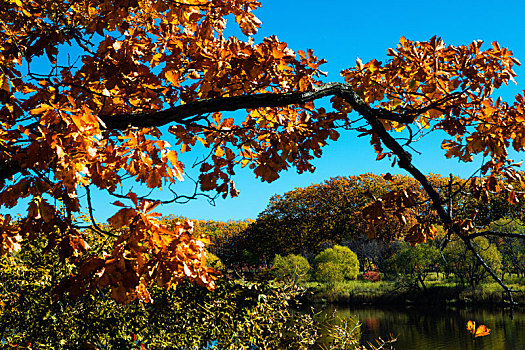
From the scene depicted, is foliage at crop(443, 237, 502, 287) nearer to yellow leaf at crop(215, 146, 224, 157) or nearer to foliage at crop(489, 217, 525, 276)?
foliage at crop(489, 217, 525, 276)

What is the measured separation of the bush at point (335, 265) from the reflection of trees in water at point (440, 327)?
397 centimetres

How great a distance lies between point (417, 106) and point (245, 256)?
39.0m

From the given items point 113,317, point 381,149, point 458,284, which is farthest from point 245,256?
point 381,149

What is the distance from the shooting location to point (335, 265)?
92.3 ft

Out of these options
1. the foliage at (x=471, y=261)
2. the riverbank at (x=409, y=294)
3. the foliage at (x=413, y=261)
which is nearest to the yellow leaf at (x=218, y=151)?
the riverbank at (x=409, y=294)

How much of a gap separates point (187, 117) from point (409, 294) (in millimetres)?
26094

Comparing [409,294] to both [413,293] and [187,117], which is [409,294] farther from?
[187,117]

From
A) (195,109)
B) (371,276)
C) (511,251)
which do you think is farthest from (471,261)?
(195,109)

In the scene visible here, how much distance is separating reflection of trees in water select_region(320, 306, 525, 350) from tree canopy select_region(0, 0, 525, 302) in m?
10.3

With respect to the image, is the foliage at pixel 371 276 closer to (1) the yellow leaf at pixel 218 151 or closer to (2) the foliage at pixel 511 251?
(2) the foliage at pixel 511 251

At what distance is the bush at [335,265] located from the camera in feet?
92.1

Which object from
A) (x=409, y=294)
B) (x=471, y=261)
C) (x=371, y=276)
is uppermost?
(x=471, y=261)

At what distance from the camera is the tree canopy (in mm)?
2424

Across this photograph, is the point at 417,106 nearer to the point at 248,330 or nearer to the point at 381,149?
the point at 381,149
